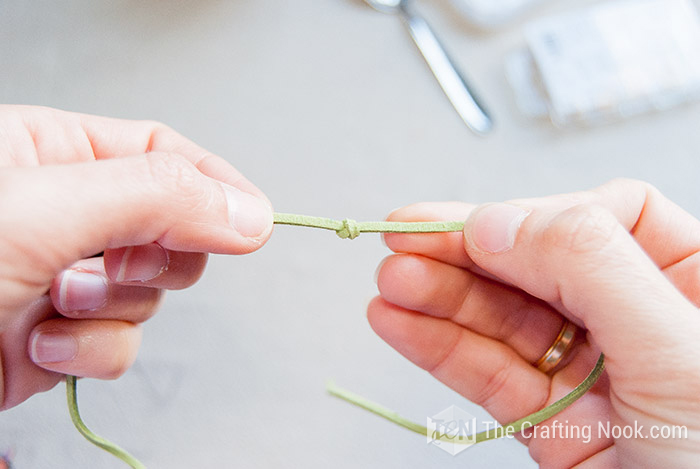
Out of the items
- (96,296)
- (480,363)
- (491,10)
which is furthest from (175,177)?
(491,10)

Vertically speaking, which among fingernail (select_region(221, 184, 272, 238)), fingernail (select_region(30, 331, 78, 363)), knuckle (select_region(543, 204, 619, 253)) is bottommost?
knuckle (select_region(543, 204, 619, 253))

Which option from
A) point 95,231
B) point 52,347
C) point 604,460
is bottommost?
point 604,460

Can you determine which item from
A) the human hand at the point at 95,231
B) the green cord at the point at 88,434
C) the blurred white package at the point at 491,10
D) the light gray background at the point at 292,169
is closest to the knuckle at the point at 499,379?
the light gray background at the point at 292,169

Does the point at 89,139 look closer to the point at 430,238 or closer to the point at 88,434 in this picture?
the point at 88,434

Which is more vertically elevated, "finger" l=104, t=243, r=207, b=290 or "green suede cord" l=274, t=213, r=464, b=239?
"finger" l=104, t=243, r=207, b=290

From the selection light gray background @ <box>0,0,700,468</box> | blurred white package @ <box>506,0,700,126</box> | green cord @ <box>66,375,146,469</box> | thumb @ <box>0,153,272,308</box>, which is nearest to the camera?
thumb @ <box>0,153,272,308</box>

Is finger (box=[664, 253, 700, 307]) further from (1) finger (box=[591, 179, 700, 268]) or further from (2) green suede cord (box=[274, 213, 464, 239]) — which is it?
(2) green suede cord (box=[274, 213, 464, 239])

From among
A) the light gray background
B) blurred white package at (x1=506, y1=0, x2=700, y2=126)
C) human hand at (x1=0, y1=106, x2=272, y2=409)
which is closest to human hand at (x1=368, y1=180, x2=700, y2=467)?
the light gray background

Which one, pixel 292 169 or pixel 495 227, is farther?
pixel 292 169
